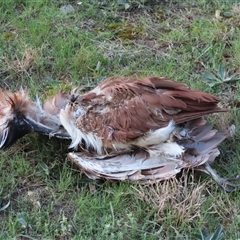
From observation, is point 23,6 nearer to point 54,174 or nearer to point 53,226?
point 54,174

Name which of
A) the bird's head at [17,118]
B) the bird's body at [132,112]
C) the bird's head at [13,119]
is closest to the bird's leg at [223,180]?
the bird's body at [132,112]

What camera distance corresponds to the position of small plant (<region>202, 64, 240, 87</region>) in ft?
13.3

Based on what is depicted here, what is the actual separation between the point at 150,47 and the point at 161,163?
55.0 inches

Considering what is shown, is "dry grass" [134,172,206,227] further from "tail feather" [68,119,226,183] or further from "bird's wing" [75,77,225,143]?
"bird's wing" [75,77,225,143]

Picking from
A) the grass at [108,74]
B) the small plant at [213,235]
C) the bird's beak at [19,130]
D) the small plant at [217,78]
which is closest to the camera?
the small plant at [213,235]

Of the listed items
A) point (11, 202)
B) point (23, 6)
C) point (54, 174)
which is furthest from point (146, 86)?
point (23, 6)

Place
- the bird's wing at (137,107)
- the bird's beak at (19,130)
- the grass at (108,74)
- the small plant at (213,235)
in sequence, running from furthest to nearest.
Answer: the bird's beak at (19,130), the bird's wing at (137,107), the grass at (108,74), the small plant at (213,235)

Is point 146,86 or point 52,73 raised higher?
point 146,86

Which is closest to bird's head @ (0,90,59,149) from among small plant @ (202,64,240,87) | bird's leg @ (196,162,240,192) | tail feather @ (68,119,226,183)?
tail feather @ (68,119,226,183)

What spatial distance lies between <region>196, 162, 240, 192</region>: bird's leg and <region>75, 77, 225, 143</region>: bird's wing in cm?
27

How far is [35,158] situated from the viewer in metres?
3.48

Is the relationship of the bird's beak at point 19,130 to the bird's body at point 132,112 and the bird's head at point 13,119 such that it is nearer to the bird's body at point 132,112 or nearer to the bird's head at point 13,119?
the bird's head at point 13,119

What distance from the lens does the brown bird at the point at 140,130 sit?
322 centimetres

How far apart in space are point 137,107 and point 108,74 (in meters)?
1.01
